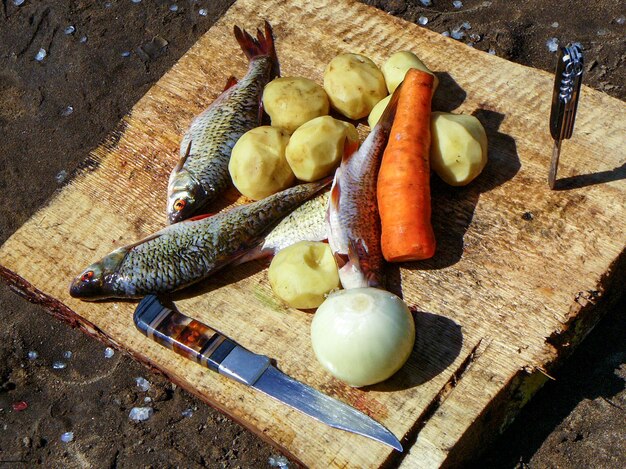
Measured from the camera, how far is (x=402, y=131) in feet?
11.2

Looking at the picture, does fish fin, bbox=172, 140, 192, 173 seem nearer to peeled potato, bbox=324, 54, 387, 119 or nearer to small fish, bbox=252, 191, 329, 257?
small fish, bbox=252, 191, 329, 257

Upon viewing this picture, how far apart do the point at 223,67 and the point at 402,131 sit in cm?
135

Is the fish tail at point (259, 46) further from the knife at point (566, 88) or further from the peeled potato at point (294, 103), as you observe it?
the knife at point (566, 88)

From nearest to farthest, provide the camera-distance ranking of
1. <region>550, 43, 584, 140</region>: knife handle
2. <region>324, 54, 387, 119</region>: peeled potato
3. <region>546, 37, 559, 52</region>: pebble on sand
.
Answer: <region>550, 43, 584, 140</region>: knife handle, <region>324, 54, 387, 119</region>: peeled potato, <region>546, 37, 559, 52</region>: pebble on sand

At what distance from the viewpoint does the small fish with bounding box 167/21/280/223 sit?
3.67 metres

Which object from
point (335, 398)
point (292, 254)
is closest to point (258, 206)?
point (292, 254)

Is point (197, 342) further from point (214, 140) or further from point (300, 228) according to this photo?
point (214, 140)

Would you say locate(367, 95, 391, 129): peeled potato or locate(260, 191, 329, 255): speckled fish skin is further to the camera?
locate(367, 95, 391, 129): peeled potato

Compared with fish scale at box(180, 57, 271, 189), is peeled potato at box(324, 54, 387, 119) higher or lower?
higher

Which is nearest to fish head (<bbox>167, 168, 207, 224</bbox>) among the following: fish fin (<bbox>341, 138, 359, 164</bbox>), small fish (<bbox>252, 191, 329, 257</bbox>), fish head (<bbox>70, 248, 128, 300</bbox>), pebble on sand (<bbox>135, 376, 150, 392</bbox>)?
fish head (<bbox>70, 248, 128, 300</bbox>)

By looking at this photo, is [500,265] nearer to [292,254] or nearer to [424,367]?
[424,367]

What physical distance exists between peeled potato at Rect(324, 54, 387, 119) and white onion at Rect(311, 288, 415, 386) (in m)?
1.13

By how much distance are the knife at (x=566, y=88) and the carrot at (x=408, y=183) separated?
21.6 inches

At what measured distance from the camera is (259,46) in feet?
14.0
